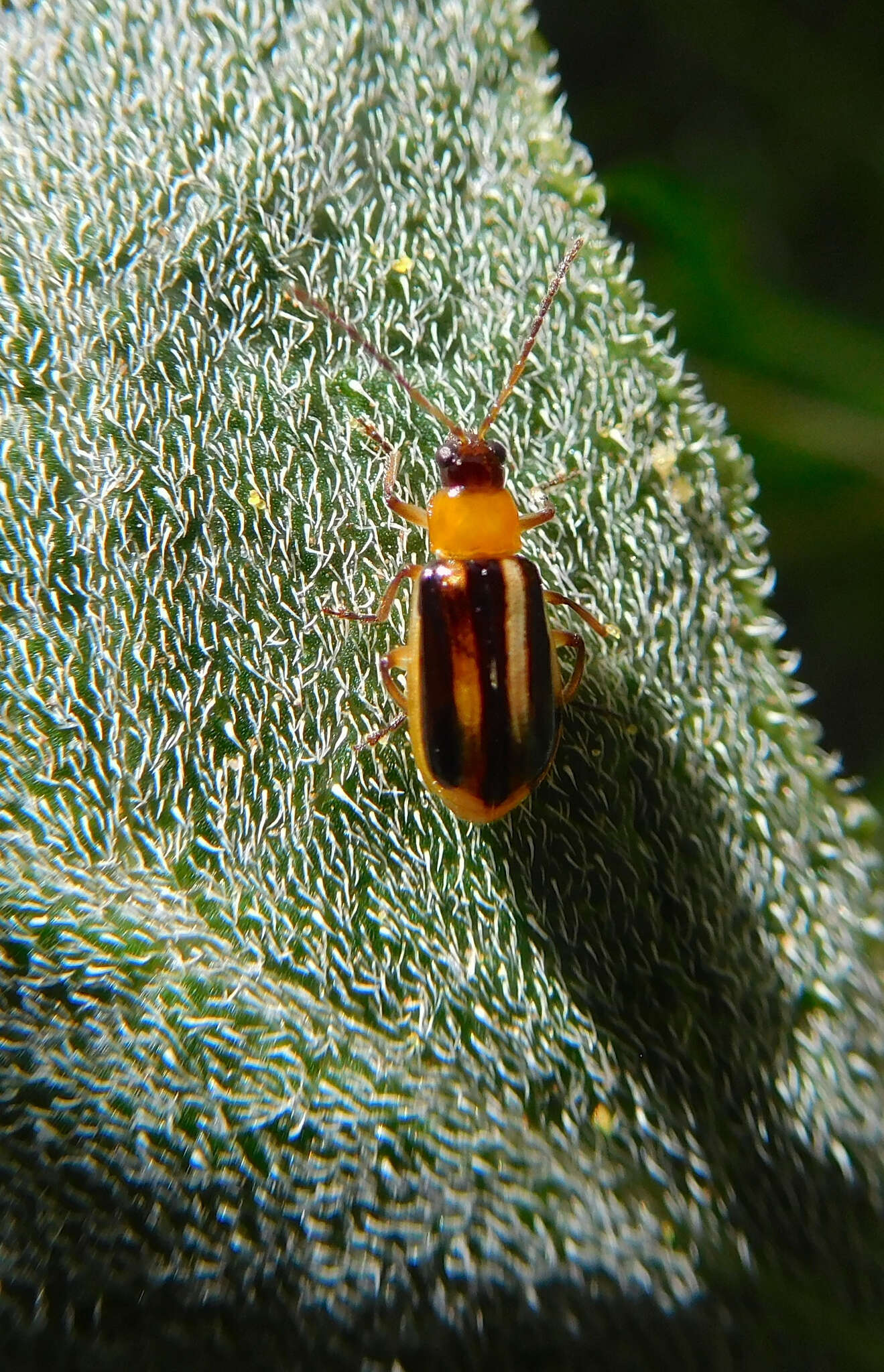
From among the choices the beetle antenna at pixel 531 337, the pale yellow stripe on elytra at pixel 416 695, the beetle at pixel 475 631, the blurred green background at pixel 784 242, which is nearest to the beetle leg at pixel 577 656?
the beetle at pixel 475 631

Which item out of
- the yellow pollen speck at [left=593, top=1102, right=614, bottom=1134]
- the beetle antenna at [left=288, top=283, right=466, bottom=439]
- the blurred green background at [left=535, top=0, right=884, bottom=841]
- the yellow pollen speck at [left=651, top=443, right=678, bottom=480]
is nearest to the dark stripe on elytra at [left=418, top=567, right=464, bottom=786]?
the beetle antenna at [left=288, top=283, right=466, bottom=439]

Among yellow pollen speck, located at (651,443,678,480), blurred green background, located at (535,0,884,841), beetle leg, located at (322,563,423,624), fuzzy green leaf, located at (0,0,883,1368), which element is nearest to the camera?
fuzzy green leaf, located at (0,0,883,1368)

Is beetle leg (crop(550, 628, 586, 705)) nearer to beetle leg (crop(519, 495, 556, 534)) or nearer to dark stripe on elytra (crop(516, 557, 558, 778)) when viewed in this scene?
dark stripe on elytra (crop(516, 557, 558, 778))

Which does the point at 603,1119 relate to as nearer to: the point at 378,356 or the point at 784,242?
the point at 378,356

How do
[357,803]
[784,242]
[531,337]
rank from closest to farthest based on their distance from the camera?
[357,803]
[531,337]
[784,242]

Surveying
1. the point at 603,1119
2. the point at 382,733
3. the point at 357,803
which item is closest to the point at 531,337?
the point at 382,733

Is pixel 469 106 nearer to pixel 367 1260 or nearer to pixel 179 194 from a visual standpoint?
pixel 179 194

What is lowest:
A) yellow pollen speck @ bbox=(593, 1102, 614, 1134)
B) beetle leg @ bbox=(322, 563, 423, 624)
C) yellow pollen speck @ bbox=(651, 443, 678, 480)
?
yellow pollen speck @ bbox=(593, 1102, 614, 1134)

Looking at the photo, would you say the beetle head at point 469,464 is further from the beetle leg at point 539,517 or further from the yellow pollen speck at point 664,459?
the yellow pollen speck at point 664,459
